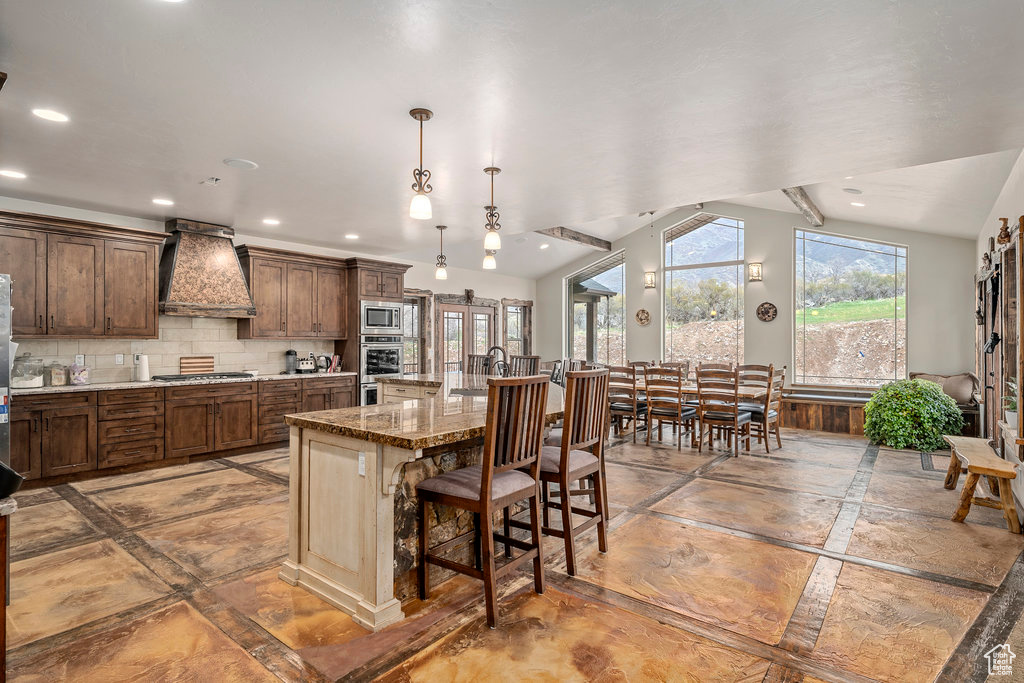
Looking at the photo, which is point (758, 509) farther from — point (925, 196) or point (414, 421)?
point (925, 196)

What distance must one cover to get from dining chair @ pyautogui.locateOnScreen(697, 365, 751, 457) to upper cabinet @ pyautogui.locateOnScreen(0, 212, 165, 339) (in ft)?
18.7

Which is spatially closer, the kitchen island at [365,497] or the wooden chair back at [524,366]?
the kitchen island at [365,497]

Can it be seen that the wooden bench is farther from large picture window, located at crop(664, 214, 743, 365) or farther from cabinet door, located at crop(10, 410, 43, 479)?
cabinet door, located at crop(10, 410, 43, 479)

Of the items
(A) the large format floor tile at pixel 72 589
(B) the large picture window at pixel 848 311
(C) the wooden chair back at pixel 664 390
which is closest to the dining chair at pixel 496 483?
(A) the large format floor tile at pixel 72 589

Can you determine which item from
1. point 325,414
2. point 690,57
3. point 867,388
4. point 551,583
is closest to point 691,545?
point 551,583

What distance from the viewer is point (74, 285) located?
4.65 m

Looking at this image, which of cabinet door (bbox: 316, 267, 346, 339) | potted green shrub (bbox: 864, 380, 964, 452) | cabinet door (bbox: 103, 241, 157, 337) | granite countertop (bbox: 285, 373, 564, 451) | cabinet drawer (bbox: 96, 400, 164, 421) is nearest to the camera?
granite countertop (bbox: 285, 373, 564, 451)

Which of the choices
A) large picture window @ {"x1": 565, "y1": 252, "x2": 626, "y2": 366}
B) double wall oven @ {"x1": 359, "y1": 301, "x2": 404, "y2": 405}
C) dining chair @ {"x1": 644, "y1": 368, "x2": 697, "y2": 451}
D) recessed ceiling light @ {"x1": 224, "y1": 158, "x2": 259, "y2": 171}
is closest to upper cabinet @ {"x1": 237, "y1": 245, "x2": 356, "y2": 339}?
double wall oven @ {"x1": 359, "y1": 301, "x2": 404, "y2": 405}

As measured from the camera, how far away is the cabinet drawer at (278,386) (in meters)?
5.79

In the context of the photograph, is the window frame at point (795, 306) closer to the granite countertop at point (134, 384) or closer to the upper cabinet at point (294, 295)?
the upper cabinet at point (294, 295)

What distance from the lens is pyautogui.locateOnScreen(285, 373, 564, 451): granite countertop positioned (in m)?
2.17

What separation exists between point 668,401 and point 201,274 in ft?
17.4

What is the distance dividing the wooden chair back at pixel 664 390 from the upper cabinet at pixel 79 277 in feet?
17.3

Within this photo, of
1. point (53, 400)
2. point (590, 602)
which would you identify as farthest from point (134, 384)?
point (590, 602)
